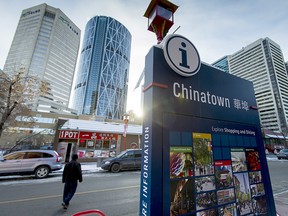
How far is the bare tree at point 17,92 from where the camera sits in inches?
482

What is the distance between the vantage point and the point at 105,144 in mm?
17234

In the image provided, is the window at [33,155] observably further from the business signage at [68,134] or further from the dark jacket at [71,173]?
the business signage at [68,134]

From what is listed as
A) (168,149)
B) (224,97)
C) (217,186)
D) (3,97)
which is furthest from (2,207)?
(3,97)

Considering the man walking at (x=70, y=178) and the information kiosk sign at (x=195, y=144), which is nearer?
the information kiosk sign at (x=195, y=144)

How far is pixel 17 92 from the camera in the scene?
42.4 ft

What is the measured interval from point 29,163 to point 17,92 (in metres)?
7.90

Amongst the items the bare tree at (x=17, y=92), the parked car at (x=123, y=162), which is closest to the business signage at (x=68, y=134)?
the bare tree at (x=17, y=92)

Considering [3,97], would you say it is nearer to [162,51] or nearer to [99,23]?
[162,51]

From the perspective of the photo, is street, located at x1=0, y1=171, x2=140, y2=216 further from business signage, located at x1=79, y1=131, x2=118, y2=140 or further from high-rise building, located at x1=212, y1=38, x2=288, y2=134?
high-rise building, located at x1=212, y1=38, x2=288, y2=134

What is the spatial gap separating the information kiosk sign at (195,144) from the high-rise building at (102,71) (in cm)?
11068

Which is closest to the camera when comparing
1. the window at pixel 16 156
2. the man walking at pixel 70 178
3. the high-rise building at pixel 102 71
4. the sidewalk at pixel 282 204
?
the sidewalk at pixel 282 204

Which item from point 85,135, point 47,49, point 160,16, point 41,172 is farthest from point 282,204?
point 47,49

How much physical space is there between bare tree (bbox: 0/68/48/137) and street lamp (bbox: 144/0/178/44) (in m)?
14.3

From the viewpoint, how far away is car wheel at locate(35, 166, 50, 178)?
8.68 m
